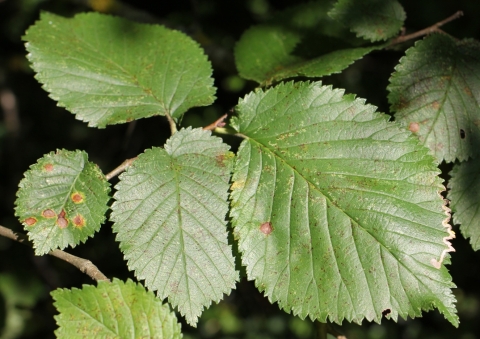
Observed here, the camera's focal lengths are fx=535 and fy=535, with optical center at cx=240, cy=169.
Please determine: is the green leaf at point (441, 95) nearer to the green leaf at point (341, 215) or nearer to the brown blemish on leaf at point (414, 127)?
the brown blemish on leaf at point (414, 127)

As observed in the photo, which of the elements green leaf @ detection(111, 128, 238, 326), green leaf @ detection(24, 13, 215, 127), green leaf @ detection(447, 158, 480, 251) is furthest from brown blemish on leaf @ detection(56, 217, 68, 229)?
green leaf @ detection(447, 158, 480, 251)

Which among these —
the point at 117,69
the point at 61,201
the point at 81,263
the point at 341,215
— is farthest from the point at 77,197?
Result: the point at 341,215

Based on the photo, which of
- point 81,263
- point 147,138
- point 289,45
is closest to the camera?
point 81,263

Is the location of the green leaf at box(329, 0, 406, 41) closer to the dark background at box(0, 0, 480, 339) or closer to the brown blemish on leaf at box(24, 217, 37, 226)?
the dark background at box(0, 0, 480, 339)

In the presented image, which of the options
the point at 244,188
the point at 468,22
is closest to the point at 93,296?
the point at 244,188

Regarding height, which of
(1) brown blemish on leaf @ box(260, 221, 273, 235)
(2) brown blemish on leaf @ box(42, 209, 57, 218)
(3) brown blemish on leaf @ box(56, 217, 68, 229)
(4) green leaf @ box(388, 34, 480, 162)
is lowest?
(3) brown blemish on leaf @ box(56, 217, 68, 229)

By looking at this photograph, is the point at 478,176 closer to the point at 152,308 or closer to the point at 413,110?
the point at 413,110

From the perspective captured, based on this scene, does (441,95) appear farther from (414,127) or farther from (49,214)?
(49,214)
